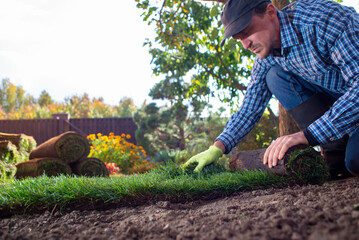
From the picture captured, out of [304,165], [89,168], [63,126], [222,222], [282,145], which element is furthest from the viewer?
[63,126]

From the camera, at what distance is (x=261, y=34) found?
2.15 meters

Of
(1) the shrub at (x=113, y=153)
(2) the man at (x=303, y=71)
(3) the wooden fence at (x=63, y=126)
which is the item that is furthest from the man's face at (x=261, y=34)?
(3) the wooden fence at (x=63, y=126)

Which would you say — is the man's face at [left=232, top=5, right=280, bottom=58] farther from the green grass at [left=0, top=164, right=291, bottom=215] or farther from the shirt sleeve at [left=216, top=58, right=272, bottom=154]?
the green grass at [left=0, top=164, right=291, bottom=215]

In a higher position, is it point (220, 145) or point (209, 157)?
point (220, 145)

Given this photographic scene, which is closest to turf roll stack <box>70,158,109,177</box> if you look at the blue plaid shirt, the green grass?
the green grass

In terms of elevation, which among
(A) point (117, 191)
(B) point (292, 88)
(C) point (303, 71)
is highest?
(C) point (303, 71)

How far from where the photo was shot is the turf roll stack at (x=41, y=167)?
4.45m

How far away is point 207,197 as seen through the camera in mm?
2107

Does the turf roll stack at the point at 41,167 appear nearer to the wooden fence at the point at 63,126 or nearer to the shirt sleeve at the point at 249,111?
the shirt sleeve at the point at 249,111

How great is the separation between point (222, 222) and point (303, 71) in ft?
5.46

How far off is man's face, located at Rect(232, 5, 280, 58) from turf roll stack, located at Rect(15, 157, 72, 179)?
3.72m

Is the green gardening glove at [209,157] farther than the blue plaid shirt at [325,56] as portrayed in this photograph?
Yes

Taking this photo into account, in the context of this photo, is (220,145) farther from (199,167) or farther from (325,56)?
(325,56)

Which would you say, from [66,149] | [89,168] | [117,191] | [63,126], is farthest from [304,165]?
[63,126]
